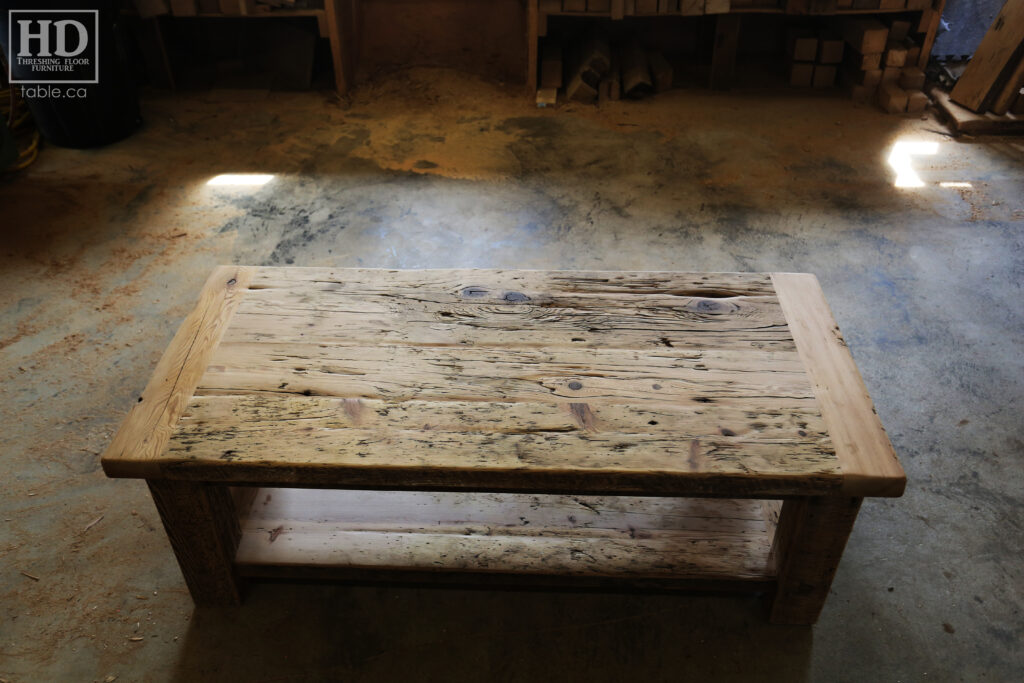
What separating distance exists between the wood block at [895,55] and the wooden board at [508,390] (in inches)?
125

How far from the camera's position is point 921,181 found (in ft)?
13.0

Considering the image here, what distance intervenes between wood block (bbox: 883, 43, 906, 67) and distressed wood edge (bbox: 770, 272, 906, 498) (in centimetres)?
315

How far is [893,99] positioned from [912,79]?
8.0 inches

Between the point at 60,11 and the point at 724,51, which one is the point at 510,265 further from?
the point at 60,11

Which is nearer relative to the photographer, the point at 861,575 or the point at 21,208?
the point at 861,575

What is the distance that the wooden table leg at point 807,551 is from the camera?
1.74m

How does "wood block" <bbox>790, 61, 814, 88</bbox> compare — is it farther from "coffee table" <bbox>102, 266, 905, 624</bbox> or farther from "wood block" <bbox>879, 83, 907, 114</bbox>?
"coffee table" <bbox>102, 266, 905, 624</bbox>

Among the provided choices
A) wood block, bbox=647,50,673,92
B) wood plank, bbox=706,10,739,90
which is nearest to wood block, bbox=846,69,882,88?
wood plank, bbox=706,10,739,90

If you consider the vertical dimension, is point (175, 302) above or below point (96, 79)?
below

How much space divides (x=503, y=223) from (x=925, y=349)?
1.87 m

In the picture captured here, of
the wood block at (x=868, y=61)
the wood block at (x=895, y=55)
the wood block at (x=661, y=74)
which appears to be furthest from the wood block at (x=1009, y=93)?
the wood block at (x=661, y=74)

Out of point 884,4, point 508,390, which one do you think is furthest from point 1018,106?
point 508,390

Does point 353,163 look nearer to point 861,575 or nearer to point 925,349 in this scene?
point 925,349

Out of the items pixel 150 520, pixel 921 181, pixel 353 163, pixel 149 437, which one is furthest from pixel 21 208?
pixel 921 181
